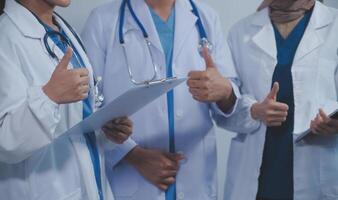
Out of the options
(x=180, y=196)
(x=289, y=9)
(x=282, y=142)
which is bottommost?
(x=180, y=196)

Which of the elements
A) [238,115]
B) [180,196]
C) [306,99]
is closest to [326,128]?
[306,99]

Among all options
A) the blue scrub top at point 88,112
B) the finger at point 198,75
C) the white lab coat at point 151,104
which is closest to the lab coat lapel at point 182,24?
the white lab coat at point 151,104

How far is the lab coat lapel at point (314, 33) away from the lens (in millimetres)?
1504

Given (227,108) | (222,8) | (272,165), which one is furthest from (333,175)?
(222,8)

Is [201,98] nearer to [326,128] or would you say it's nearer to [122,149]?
[122,149]

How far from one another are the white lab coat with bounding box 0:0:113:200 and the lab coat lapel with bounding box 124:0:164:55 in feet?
1.13

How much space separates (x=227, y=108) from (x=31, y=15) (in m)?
0.66

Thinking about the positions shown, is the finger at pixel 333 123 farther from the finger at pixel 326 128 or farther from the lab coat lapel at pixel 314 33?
the lab coat lapel at pixel 314 33

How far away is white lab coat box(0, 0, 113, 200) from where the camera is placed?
948 millimetres

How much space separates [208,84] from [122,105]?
0.31m

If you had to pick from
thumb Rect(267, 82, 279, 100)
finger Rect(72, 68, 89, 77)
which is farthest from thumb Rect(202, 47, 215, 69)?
finger Rect(72, 68, 89, 77)

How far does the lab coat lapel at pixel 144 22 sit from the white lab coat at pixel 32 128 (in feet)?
1.13

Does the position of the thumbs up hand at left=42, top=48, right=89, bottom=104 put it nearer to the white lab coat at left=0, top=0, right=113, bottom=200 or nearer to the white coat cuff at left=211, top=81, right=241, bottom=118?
the white lab coat at left=0, top=0, right=113, bottom=200

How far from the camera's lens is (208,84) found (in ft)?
4.24
